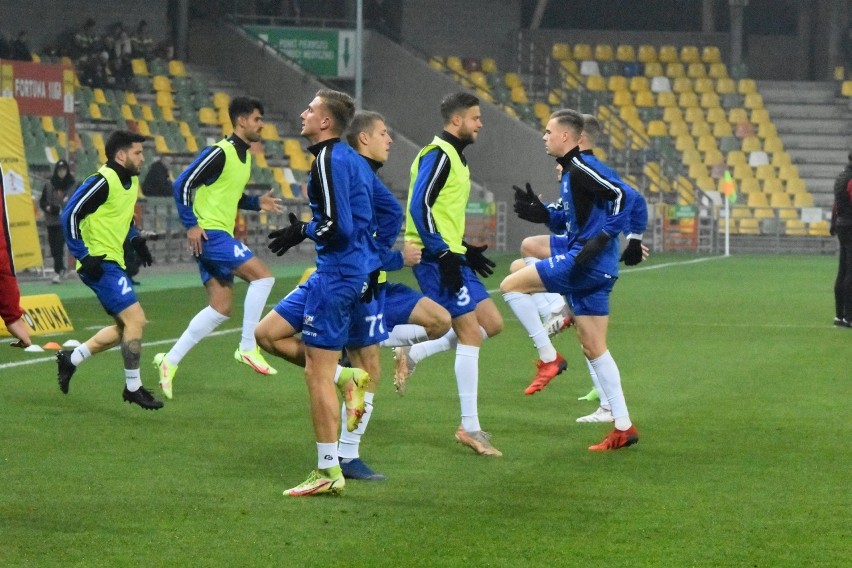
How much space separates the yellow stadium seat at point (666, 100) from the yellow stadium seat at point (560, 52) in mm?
2719

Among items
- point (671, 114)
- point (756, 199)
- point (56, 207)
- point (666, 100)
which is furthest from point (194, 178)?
point (666, 100)

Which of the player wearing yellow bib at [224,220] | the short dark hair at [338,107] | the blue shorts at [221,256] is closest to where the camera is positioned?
the short dark hair at [338,107]

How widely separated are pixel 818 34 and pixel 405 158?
14.6m

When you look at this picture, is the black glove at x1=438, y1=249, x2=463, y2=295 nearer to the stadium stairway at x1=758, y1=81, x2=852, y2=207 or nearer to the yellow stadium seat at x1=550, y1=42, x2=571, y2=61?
the stadium stairway at x1=758, y1=81, x2=852, y2=207

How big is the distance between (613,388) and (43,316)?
28.5 feet

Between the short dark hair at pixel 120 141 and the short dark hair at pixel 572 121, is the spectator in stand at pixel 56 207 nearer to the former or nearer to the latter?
the short dark hair at pixel 120 141

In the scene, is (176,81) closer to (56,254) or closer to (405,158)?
(405,158)

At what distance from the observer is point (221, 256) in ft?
40.6

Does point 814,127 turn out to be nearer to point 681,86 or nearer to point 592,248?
point 681,86

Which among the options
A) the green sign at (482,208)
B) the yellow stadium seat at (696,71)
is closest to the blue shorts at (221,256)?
the green sign at (482,208)

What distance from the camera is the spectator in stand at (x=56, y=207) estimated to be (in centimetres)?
2448

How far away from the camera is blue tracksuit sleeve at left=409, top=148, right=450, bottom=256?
361 inches

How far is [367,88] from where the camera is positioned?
40.3 m

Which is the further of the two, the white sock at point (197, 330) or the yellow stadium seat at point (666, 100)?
the yellow stadium seat at point (666, 100)
